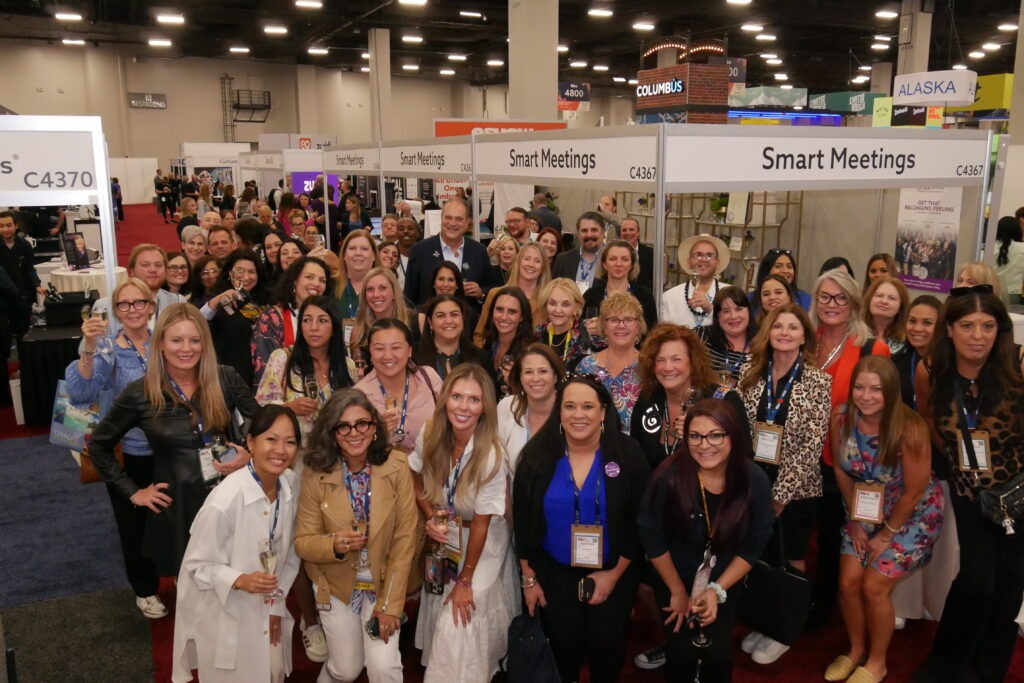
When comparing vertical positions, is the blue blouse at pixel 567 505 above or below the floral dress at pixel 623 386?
below

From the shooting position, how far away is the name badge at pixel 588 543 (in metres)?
2.79

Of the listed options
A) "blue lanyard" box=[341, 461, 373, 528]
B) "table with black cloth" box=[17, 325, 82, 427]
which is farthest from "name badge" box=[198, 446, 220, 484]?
"table with black cloth" box=[17, 325, 82, 427]

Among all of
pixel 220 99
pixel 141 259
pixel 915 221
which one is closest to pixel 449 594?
pixel 141 259

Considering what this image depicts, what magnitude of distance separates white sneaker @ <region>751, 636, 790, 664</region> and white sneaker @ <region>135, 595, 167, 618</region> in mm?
2594

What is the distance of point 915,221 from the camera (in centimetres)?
569

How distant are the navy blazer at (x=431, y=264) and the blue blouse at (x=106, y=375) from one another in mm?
2376

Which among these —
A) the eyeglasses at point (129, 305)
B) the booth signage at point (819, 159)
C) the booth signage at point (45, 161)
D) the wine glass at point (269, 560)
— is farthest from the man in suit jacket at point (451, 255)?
the wine glass at point (269, 560)

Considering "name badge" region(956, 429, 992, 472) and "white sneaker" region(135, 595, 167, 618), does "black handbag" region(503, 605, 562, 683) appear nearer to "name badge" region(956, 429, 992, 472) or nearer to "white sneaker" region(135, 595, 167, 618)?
"name badge" region(956, 429, 992, 472)

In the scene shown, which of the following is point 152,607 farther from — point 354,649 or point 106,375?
point 354,649

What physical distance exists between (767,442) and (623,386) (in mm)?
635

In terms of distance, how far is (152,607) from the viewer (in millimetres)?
3611

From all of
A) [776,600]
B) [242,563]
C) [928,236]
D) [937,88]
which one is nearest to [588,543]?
[776,600]

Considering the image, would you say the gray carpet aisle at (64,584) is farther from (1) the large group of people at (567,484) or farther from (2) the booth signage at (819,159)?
(2) the booth signage at (819,159)

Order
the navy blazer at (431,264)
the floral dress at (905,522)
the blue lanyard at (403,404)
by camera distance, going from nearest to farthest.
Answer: the floral dress at (905,522) < the blue lanyard at (403,404) < the navy blazer at (431,264)
